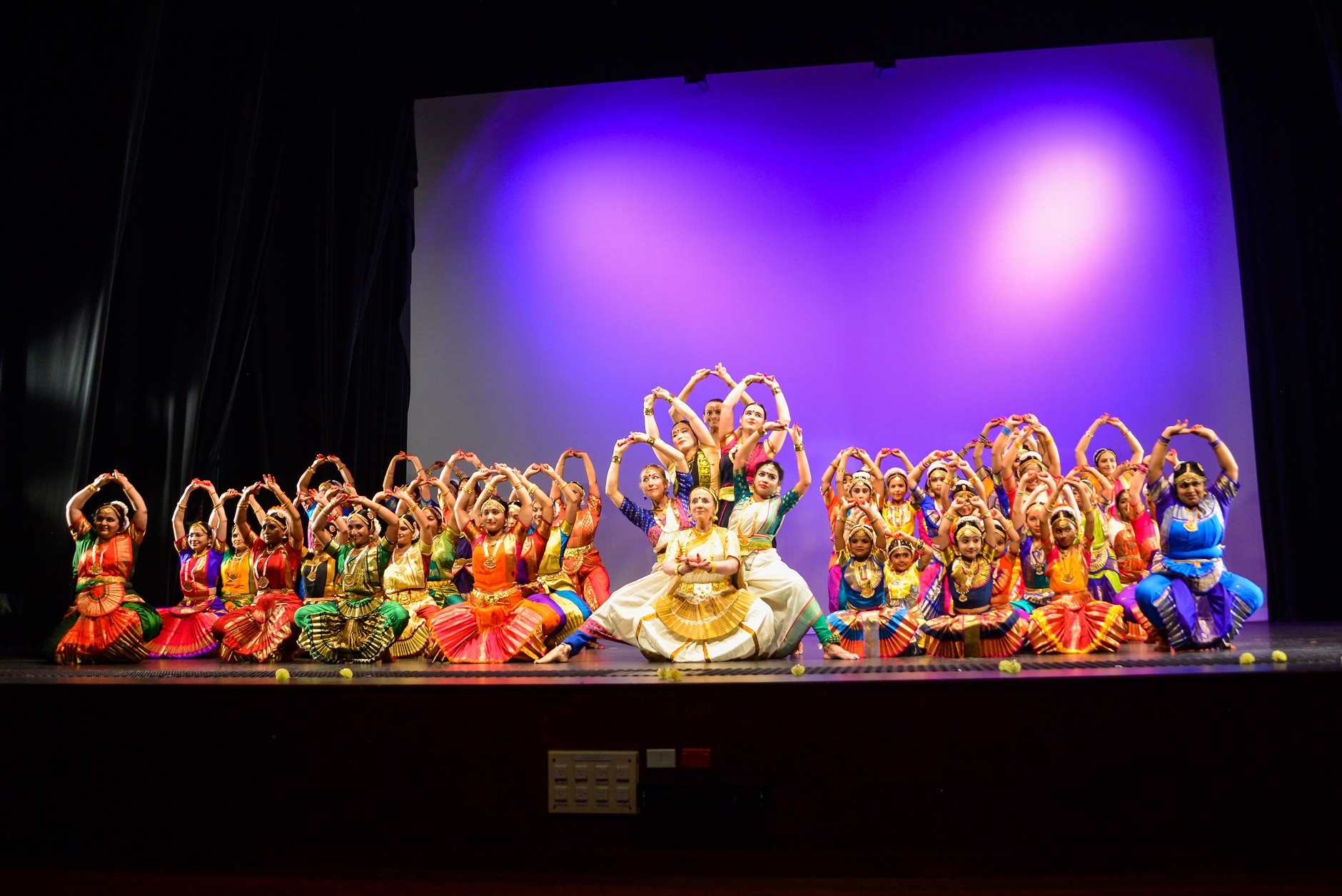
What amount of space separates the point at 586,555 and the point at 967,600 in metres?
2.02

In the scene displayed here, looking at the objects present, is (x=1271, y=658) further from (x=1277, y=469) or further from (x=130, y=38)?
(x=130, y=38)

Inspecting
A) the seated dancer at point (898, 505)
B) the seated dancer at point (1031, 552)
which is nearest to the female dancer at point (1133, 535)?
the seated dancer at point (1031, 552)

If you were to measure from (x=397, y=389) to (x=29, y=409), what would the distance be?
2759mm

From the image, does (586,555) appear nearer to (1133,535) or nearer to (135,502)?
(135,502)

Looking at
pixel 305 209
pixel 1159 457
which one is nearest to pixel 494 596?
pixel 1159 457

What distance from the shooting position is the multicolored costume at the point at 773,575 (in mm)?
4277

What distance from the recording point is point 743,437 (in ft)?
16.5

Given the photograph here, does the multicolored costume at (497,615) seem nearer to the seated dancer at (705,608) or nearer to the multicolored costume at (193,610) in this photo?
the seated dancer at (705,608)

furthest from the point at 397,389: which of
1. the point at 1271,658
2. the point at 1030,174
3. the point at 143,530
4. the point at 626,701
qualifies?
the point at 1271,658

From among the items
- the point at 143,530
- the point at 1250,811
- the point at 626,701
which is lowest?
the point at 1250,811

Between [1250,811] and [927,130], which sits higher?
[927,130]

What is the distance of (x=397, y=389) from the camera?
7.42m

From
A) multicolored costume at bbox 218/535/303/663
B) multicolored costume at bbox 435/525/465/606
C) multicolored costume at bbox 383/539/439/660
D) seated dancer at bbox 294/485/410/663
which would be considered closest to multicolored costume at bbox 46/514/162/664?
multicolored costume at bbox 218/535/303/663

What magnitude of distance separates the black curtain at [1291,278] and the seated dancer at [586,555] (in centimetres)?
440
